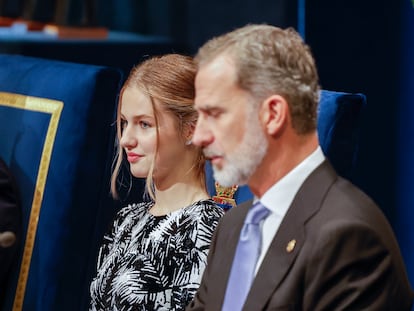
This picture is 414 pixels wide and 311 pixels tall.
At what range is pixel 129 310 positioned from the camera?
2.10 m

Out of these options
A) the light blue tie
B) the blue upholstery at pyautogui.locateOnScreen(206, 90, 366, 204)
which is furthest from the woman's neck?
the light blue tie

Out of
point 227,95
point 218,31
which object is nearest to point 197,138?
point 227,95

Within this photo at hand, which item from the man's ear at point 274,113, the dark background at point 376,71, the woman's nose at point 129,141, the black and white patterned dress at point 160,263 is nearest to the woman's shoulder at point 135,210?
the black and white patterned dress at point 160,263

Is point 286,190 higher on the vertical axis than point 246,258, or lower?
higher

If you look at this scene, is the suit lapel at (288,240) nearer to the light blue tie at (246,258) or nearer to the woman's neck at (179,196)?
the light blue tie at (246,258)

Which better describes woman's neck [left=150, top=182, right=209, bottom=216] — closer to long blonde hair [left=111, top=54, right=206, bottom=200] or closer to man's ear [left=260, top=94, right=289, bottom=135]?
long blonde hair [left=111, top=54, right=206, bottom=200]

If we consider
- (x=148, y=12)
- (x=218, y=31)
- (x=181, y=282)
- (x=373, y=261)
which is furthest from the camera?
(x=148, y=12)

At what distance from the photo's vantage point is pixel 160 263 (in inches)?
83.0

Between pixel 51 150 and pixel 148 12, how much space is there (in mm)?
2058

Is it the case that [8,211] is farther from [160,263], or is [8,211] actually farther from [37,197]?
[160,263]

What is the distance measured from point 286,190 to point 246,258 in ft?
0.39

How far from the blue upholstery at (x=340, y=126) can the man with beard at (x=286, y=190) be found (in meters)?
0.52

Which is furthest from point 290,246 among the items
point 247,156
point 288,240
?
point 247,156

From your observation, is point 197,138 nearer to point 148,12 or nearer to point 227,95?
point 227,95
